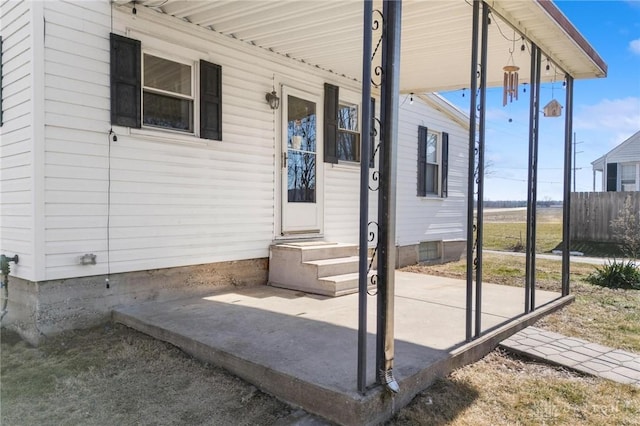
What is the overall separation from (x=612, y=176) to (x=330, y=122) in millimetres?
18775

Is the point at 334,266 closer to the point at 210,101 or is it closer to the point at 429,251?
the point at 210,101

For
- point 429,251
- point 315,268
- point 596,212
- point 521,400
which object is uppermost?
point 596,212

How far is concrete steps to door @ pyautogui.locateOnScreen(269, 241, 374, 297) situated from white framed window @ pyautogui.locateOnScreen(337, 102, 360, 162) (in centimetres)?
183

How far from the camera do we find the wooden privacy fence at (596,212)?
1300cm

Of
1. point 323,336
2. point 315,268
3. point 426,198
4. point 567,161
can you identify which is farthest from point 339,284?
point 426,198

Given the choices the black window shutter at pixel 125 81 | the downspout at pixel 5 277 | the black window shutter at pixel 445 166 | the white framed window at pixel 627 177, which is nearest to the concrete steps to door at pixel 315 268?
the black window shutter at pixel 125 81

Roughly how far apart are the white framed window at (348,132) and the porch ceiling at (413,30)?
1.00 m

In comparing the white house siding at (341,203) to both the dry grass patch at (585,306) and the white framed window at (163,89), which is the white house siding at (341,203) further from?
the white framed window at (163,89)

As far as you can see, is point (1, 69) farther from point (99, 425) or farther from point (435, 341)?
point (435, 341)

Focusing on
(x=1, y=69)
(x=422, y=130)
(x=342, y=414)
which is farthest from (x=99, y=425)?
(x=422, y=130)

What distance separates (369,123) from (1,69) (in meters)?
4.07

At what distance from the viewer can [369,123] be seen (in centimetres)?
237

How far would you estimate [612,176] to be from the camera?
19.9m

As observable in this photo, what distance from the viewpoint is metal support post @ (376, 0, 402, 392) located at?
2.44 metres
